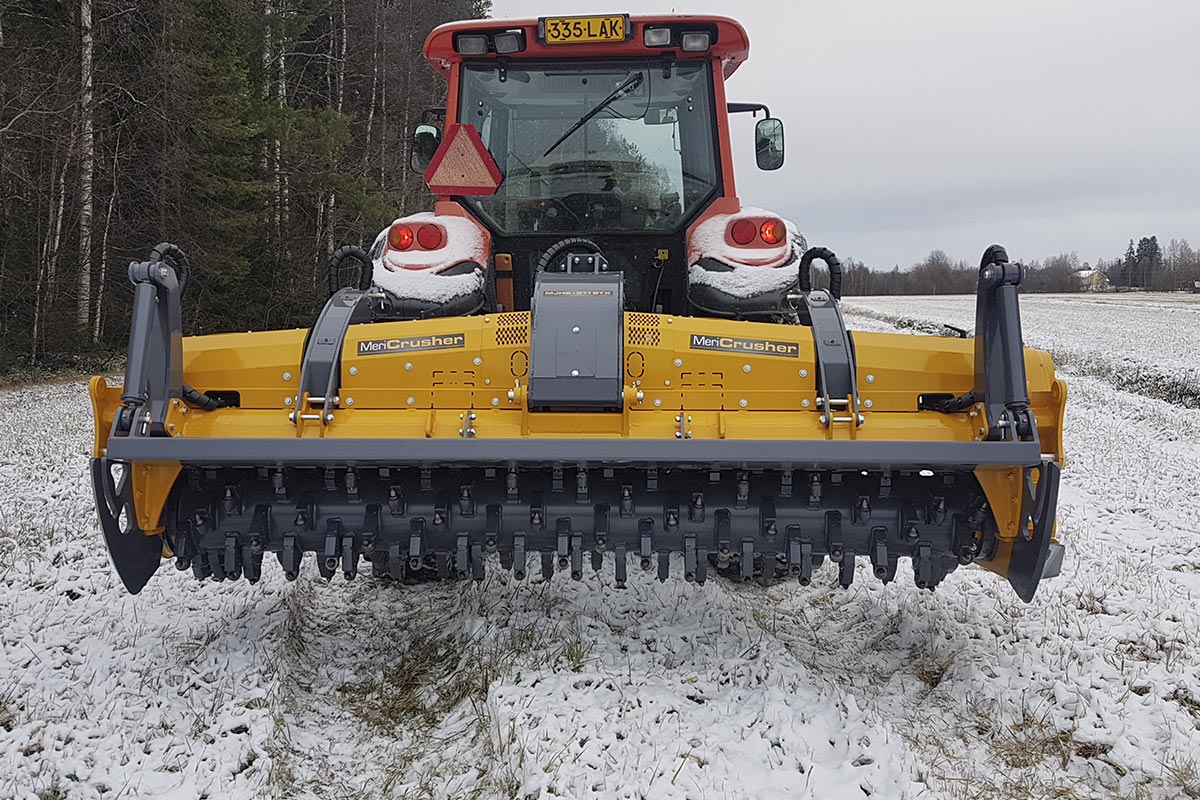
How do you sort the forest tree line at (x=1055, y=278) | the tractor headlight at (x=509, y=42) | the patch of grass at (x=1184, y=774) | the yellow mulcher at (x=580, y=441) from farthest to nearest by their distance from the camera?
1. the forest tree line at (x=1055, y=278)
2. the tractor headlight at (x=509, y=42)
3. the yellow mulcher at (x=580, y=441)
4. the patch of grass at (x=1184, y=774)

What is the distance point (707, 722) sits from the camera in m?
3.00

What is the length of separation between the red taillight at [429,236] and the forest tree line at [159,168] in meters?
11.8

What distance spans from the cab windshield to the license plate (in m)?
0.18

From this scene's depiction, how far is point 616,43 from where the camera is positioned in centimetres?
415

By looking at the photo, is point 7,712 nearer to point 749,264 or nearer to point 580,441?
point 580,441

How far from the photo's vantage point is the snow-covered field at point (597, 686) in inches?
107

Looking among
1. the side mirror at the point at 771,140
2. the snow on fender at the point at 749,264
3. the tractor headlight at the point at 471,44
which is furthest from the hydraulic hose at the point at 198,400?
the side mirror at the point at 771,140

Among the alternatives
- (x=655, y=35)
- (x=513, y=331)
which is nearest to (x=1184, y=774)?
(x=513, y=331)

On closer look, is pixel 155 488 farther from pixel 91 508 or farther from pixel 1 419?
pixel 1 419

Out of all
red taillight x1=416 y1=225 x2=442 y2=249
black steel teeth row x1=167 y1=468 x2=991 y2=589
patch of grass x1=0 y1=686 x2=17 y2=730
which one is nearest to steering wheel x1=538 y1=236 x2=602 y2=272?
red taillight x1=416 y1=225 x2=442 y2=249

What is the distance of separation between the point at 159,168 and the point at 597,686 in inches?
600

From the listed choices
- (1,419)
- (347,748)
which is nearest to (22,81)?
(1,419)

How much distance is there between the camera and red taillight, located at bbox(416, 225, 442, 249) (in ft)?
12.4

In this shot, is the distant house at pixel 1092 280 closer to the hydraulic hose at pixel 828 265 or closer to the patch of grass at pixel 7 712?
the hydraulic hose at pixel 828 265
